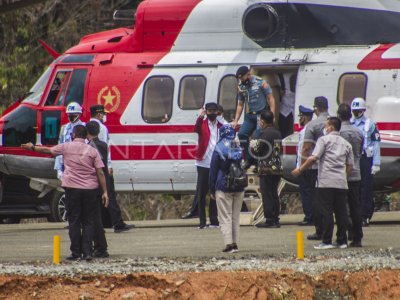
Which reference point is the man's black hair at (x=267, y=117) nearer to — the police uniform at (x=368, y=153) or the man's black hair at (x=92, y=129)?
the police uniform at (x=368, y=153)

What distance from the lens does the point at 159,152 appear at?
2034 cm

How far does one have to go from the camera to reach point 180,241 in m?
17.4

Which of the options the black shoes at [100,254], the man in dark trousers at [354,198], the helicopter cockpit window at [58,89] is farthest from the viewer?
the helicopter cockpit window at [58,89]

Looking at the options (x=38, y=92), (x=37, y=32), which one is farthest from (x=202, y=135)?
(x=37, y=32)

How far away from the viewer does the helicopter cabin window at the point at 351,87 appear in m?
19.4

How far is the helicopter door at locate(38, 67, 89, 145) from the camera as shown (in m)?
21.0

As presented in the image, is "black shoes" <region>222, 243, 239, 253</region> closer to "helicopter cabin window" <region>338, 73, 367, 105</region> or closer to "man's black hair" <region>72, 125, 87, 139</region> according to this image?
"man's black hair" <region>72, 125, 87, 139</region>

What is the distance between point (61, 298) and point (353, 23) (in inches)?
352

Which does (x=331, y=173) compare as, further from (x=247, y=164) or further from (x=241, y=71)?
(x=247, y=164)

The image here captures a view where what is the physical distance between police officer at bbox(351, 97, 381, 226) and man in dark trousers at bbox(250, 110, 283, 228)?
50.1 inches

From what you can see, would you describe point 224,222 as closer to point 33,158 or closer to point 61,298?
point 61,298

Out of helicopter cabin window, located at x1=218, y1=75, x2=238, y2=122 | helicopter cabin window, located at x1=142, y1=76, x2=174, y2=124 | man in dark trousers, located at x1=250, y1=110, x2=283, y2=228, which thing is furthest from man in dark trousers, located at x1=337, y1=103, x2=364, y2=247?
helicopter cabin window, located at x1=142, y1=76, x2=174, y2=124

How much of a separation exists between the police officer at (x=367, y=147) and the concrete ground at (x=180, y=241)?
2.31 feet

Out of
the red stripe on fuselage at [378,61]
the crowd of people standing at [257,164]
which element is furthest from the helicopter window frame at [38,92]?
the red stripe on fuselage at [378,61]
